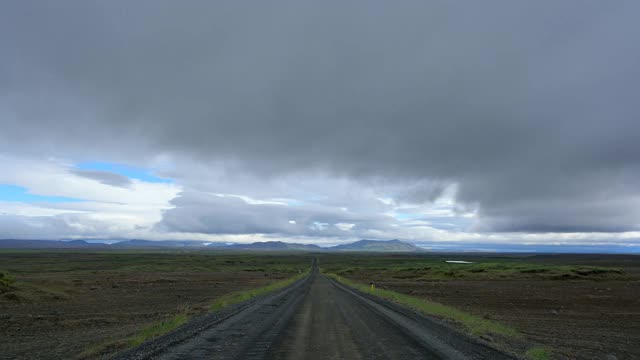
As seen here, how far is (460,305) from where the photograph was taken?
125ft

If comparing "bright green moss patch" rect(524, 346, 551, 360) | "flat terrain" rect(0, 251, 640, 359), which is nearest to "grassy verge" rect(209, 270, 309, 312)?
"flat terrain" rect(0, 251, 640, 359)

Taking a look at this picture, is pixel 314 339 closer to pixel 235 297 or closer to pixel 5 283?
pixel 235 297

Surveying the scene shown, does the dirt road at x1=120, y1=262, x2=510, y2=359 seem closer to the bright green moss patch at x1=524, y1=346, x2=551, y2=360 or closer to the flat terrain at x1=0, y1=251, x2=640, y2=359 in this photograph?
the flat terrain at x1=0, y1=251, x2=640, y2=359

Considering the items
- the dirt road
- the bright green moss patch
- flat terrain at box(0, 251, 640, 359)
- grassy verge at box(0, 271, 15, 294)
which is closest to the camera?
the dirt road

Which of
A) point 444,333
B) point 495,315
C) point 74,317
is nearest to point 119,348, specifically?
point 444,333

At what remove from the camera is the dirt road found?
13539 millimetres

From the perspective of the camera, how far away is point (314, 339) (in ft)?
53.9

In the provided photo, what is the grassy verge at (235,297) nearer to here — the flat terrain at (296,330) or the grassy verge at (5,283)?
the flat terrain at (296,330)

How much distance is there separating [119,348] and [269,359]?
19.9ft

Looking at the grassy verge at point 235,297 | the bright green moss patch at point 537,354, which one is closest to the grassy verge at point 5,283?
the grassy verge at point 235,297

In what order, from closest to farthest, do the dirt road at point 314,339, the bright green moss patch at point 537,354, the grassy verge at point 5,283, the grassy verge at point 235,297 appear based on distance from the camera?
the dirt road at point 314,339 → the bright green moss patch at point 537,354 → the grassy verge at point 235,297 → the grassy verge at point 5,283

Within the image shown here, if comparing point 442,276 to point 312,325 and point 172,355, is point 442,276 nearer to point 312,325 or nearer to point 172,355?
point 312,325

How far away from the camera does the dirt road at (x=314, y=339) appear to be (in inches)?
533

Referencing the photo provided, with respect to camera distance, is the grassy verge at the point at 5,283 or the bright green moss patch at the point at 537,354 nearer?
the bright green moss patch at the point at 537,354
